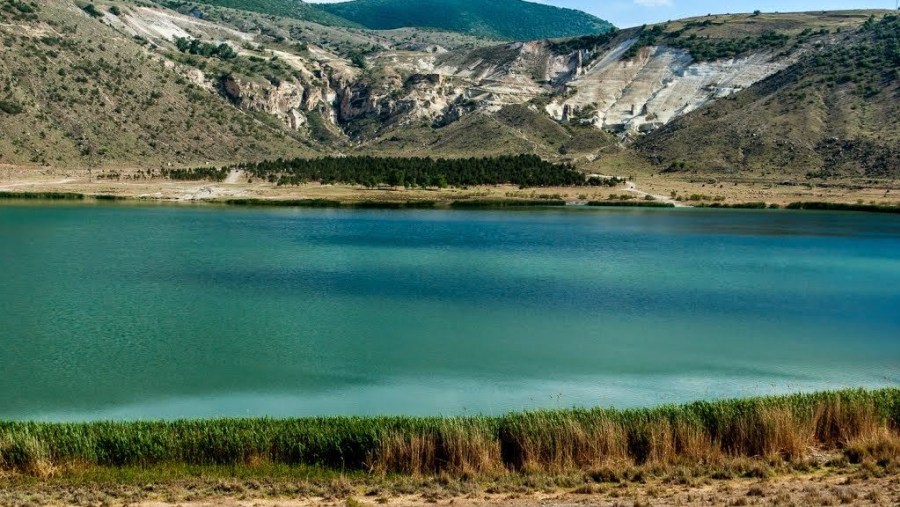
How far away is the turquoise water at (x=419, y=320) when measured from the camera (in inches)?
919

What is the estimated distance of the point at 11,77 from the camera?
116875 millimetres

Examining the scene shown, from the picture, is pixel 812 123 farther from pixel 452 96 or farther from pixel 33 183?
pixel 33 183

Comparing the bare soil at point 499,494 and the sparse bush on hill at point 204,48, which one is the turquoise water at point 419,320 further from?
the sparse bush on hill at point 204,48

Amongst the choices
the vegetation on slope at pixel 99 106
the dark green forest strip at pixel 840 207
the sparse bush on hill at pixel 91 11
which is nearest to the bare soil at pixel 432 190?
the dark green forest strip at pixel 840 207

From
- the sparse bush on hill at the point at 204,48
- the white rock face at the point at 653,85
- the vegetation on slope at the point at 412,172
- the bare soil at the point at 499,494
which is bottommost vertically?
the bare soil at the point at 499,494

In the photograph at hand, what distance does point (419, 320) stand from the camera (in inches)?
1287

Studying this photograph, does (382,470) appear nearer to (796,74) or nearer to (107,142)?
(107,142)

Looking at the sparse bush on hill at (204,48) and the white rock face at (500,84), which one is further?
the sparse bush on hill at (204,48)

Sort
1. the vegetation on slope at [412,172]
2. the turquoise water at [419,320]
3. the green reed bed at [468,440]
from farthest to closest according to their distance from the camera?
the vegetation on slope at [412,172]
the turquoise water at [419,320]
the green reed bed at [468,440]

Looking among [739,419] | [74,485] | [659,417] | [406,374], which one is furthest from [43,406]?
[739,419]

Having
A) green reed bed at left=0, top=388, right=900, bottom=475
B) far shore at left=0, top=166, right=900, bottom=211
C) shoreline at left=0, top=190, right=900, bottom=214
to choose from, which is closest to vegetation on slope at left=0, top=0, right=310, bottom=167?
far shore at left=0, top=166, right=900, bottom=211

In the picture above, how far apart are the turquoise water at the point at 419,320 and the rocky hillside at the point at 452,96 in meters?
57.0

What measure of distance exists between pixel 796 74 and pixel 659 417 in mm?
127998

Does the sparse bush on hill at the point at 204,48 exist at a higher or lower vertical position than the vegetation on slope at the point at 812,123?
higher
